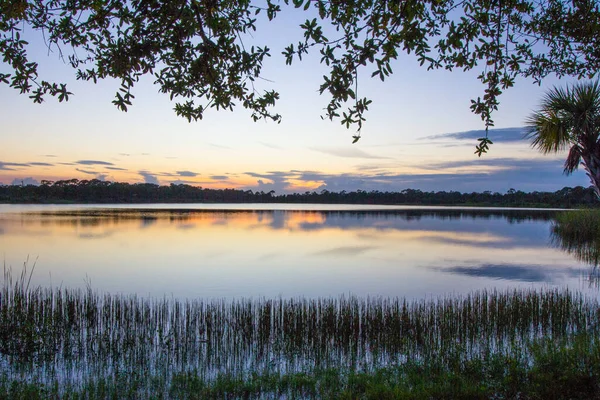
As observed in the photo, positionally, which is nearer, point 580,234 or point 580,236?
point 580,236

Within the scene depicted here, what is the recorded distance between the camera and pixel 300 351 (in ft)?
29.0

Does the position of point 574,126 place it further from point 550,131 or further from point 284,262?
point 284,262

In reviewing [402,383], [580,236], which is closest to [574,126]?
[402,383]

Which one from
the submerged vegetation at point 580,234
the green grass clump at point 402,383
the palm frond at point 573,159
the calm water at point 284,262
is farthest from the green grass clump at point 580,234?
the green grass clump at point 402,383

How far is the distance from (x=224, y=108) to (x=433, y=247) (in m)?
27.2

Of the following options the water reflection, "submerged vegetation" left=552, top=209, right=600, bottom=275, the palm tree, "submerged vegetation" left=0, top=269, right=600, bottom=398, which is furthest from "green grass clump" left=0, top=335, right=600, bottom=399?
"submerged vegetation" left=552, top=209, right=600, bottom=275

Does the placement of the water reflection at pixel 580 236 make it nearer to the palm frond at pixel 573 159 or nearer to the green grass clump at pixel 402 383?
the palm frond at pixel 573 159

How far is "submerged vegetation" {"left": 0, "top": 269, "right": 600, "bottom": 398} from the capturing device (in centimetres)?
662

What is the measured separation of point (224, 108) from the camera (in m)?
6.46

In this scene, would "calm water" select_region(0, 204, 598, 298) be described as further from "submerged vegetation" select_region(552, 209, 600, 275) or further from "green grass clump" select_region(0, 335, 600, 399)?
"green grass clump" select_region(0, 335, 600, 399)

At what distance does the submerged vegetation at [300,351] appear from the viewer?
261 inches

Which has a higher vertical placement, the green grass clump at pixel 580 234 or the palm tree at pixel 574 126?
the palm tree at pixel 574 126

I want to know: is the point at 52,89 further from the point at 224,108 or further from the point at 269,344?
the point at 269,344

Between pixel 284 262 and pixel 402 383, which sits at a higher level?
pixel 402 383
